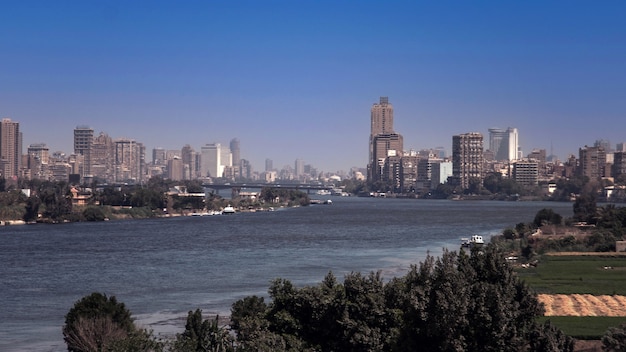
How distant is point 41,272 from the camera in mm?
27562

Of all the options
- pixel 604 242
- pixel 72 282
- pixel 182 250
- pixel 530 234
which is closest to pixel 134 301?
pixel 72 282

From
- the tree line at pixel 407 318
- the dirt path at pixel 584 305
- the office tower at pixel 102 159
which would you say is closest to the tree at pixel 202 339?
the tree line at pixel 407 318

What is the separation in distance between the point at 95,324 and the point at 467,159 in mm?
A: 109142

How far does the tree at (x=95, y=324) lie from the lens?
→ 1440cm

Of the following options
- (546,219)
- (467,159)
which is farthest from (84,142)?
(546,219)

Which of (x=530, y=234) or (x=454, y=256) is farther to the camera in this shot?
(x=530, y=234)

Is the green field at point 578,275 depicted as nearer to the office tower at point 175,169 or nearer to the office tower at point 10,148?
the office tower at point 10,148

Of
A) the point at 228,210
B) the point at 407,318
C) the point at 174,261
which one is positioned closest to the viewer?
the point at 407,318

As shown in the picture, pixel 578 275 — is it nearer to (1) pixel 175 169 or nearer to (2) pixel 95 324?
(2) pixel 95 324

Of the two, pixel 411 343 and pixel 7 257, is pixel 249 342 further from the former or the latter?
pixel 7 257

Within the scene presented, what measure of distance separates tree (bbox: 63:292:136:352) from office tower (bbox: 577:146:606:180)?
110 metres

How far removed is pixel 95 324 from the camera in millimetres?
14719

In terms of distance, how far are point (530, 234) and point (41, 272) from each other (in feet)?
64.4

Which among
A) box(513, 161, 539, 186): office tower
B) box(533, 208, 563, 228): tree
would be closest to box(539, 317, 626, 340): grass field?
box(533, 208, 563, 228): tree
